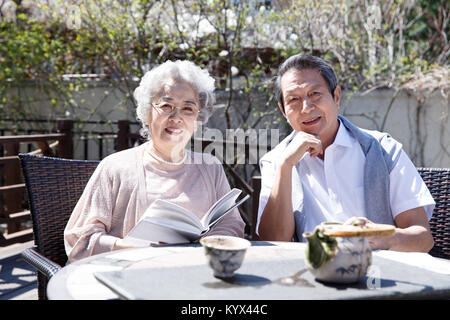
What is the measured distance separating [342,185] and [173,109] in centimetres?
84

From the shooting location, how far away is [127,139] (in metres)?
4.77

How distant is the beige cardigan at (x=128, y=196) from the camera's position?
1.81 m

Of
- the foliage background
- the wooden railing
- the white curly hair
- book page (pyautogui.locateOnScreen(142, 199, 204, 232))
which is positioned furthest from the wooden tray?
the foliage background

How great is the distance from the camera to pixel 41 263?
165cm

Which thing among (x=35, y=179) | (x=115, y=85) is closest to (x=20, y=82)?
(x=115, y=85)

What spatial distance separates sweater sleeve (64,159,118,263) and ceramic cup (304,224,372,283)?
3.07 ft

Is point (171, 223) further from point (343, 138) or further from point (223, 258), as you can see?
point (343, 138)

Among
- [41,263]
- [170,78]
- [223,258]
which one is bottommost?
[41,263]

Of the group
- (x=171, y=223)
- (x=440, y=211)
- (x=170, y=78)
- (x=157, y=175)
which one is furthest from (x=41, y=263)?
(x=440, y=211)

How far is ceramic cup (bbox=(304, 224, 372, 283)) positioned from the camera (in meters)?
1.11

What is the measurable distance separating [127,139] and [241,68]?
1.88m

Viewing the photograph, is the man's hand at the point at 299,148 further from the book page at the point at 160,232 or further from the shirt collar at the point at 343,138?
the book page at the point at 160,232

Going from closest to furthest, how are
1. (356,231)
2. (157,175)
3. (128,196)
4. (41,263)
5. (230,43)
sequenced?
(356,231) → (41,263) → (128,196) → (157,175) → (230,43)
